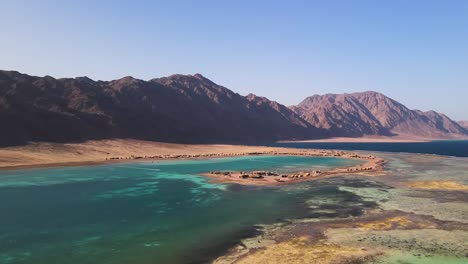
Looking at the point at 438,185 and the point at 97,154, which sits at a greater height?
the point at 97,154

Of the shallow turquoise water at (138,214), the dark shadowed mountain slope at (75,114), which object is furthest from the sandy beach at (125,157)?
the dark shadowed mountain slope at (75,114)

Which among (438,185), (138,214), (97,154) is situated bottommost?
(138,214)

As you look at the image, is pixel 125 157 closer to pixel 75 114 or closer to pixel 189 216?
pixel 75 114

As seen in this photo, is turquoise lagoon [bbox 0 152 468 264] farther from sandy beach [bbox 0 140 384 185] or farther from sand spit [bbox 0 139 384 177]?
sand spit [bbox 0 139 384 177]

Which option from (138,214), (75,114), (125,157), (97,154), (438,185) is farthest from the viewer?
(75,114)

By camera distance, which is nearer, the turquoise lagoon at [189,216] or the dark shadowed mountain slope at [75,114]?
the turquoise lagoon at [189,216]

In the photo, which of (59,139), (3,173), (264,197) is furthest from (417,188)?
(59,139)

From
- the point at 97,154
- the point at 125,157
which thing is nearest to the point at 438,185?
the point at 125,157

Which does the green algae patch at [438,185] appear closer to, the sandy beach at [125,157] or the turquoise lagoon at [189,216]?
the turquoise lagoon at [189,216]

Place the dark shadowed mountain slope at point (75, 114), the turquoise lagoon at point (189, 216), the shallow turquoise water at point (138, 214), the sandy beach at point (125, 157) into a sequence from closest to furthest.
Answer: the turquoise lagoon at point (189, 216), the shallow turquoise water at point (138, 214), the sandy beach at point (125, 157), the dark shadowed mountain slope at point (75, 114)
